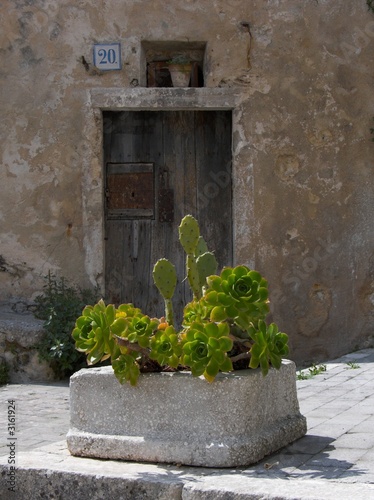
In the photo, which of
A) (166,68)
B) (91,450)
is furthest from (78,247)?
(91,450)

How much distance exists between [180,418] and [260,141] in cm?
449

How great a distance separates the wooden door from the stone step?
3.50 ft

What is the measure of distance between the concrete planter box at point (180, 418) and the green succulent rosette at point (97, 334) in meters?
0.15

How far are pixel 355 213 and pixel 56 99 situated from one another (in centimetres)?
282

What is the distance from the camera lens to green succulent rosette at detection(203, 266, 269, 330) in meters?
3.62

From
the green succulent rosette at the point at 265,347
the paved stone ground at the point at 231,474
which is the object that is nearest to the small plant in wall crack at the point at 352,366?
the paved stone ground at the point at 231,474

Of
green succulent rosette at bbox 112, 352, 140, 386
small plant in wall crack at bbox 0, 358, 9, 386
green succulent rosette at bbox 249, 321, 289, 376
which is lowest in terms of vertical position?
small plant in wall crack at bbox 0, 358, 9, 386

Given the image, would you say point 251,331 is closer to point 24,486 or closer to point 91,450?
point 91,450

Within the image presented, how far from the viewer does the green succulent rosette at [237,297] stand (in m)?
3.62

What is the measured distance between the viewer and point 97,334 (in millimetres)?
3650

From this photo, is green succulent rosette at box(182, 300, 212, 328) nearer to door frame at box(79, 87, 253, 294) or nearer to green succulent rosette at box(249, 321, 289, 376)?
green succulent rosette at box(249, 321, 289, 376)

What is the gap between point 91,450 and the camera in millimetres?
3756

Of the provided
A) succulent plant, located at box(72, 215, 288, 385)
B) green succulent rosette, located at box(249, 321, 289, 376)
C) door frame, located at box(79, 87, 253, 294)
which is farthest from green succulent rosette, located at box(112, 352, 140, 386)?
door frame, located at box(79, 87, 253, 294)

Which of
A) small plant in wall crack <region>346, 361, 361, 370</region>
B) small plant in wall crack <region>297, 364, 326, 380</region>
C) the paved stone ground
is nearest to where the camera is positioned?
the paved stone ground
